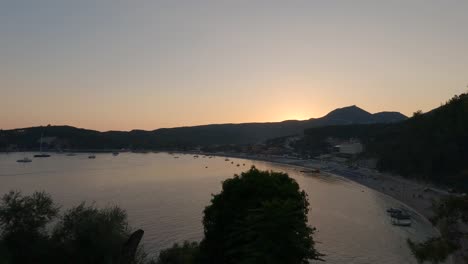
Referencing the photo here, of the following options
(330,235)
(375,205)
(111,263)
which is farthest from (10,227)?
(375,205)

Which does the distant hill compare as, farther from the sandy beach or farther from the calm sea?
the calm sea

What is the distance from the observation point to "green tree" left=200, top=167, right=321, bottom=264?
17406mm

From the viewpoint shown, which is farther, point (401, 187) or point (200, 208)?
point (401, 187)

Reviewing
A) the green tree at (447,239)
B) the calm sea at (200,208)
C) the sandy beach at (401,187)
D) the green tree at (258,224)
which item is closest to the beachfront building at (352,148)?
the sandy beach at (401,187)

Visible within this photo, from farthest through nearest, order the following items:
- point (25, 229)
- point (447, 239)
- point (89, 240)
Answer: point (89, 240) < point (25, 229) < point (447, 239)

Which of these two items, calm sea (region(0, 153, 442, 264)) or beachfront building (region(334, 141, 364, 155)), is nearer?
calm sea (region(0, 153, 442, 264))

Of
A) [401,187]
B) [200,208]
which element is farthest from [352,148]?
[200,208]

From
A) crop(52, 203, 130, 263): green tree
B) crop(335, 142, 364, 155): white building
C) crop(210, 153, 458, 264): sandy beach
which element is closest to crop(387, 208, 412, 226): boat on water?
crop(210, 153, 458, 264): sandy beach

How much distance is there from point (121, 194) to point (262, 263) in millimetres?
57117

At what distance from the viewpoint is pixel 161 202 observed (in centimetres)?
6169

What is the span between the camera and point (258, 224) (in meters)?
17.5

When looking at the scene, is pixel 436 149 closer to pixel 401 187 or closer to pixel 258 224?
pixel 401 187

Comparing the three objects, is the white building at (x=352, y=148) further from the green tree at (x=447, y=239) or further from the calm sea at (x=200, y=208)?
the green tree at (x=447, y=239)

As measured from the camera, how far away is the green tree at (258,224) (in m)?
17.4
